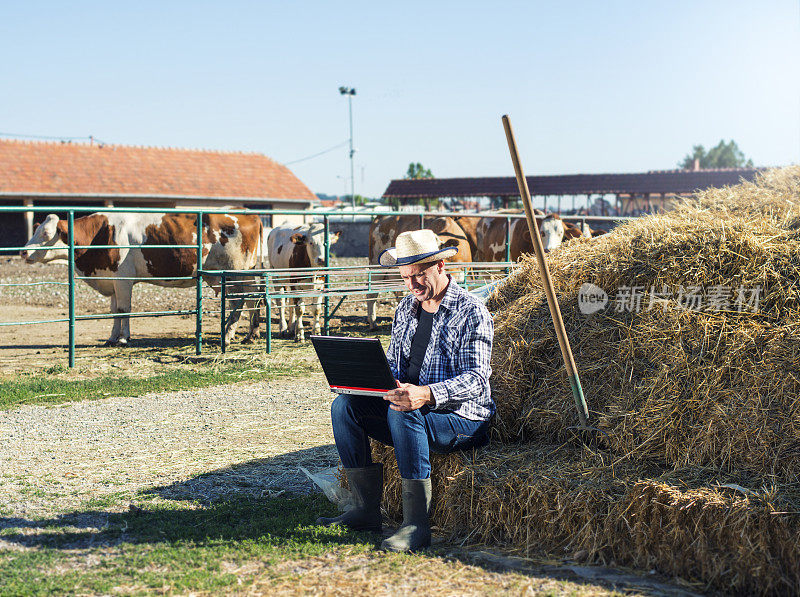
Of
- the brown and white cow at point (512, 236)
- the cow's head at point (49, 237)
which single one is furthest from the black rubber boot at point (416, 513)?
the brown and white cow at point (512, 236)

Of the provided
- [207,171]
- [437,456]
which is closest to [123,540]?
[437,456]

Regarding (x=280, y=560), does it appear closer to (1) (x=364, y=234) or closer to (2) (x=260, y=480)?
(2) (x=260, y=480)

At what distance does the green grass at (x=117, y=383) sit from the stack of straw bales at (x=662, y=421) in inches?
155

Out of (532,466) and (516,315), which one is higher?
(516,315)

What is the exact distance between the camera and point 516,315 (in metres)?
4.77

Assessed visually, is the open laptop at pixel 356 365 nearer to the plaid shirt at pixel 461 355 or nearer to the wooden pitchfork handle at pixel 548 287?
the plaid shirt at pixel 461 355

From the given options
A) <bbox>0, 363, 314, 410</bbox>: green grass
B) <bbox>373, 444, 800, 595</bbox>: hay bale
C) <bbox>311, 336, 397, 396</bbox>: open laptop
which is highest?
<bbox>311, 336, 397, 396</bbox>: open laptop

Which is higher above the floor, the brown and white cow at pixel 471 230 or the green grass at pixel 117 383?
the brown and white cow at pixel 471 230

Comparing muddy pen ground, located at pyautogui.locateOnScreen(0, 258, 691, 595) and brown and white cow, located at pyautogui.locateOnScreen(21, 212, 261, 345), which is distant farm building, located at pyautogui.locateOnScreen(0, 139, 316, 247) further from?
muddy pen ground, located at pyautogui.locateOnScreen(0, 258, 691, 595)

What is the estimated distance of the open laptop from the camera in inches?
146

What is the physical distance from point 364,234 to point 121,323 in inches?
693

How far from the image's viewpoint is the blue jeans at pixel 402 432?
3787 mm

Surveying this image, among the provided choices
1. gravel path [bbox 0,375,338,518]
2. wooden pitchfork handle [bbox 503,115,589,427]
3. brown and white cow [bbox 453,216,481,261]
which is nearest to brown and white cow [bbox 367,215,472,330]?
brown and white cow [bbox 453,216,481,261]

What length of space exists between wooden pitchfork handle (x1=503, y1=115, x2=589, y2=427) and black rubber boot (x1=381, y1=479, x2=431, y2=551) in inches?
32.0
